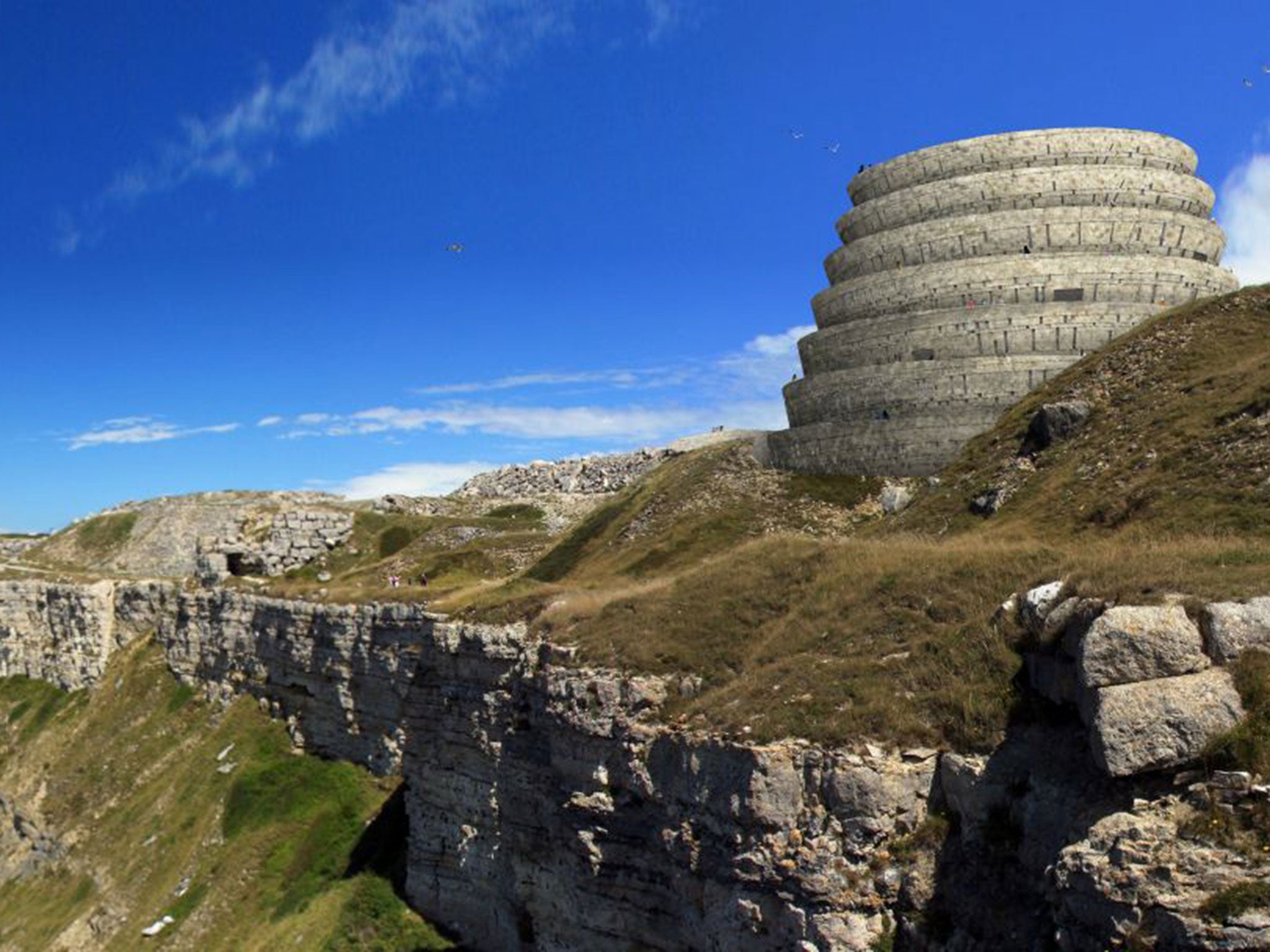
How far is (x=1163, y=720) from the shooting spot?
444 inches

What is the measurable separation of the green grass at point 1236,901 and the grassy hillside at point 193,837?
21906mm

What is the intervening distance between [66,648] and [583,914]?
176 feet

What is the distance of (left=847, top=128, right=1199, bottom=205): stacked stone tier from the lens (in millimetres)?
41281

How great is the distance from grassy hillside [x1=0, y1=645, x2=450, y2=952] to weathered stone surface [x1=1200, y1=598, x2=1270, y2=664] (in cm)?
2214

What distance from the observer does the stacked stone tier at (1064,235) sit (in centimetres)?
3966

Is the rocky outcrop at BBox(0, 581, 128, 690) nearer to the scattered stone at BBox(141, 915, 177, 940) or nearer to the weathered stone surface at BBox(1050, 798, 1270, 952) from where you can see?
the scattered stone at BBox(141, 915, 177, 940)

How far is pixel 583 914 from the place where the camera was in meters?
19.9

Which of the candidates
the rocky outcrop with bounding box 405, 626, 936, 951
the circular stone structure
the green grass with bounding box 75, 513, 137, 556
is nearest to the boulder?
the circular stone structure

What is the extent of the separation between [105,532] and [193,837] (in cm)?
6278

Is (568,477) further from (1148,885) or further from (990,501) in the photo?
(1148,885)

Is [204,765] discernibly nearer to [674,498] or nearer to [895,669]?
[674,498]

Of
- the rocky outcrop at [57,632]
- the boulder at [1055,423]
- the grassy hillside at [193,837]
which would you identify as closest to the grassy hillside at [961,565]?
the boulder at [1055,423]

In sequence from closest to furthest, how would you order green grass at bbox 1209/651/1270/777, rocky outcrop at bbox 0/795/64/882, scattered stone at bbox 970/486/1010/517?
green grass at bbox 1209/651/1270/777 < scattered stone at bbox 970/486/1010/517 < rocky outcrop at bbox 0/795/64/882

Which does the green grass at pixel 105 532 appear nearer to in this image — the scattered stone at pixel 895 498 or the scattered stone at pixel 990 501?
the scattered stone at pixel 895 498
